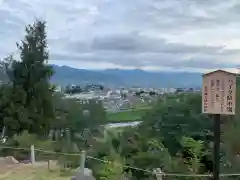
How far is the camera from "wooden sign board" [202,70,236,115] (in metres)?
3.31

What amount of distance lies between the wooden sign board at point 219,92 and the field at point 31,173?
366cm

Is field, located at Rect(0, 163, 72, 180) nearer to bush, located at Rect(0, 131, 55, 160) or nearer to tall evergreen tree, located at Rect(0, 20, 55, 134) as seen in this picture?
bush, located at Rect(0, 131, 55, 160)

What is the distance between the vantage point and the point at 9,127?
11273 millimetres

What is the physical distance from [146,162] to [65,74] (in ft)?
→ 106

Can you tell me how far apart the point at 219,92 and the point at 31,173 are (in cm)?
465

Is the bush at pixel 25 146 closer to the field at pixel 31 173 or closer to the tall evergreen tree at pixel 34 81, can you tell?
the field at pixel 31 173

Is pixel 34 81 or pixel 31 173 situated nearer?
pixel 31 173

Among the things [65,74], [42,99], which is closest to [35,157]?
[42,99]

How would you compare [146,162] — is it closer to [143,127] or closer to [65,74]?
[143,127]

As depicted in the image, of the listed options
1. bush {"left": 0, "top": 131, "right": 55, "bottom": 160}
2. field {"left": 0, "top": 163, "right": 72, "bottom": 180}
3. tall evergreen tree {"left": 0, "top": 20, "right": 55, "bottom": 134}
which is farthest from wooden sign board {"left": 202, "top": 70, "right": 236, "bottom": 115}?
tall evergreen tree {"left": 0, "top": 20, "right": 55, "bottom": 134}

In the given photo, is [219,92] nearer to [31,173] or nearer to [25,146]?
[31,173]

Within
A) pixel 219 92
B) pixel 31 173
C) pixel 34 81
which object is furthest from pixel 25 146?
pixel 219 92

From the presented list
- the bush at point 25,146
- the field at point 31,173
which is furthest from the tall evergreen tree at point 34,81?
the field at point 31,173

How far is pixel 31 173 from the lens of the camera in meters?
7.16
